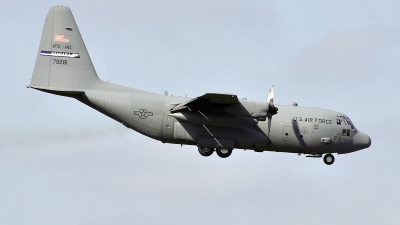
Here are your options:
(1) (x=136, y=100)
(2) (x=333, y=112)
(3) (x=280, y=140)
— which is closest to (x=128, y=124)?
(1) (x=136, y=100)

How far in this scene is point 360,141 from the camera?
44.7 meters

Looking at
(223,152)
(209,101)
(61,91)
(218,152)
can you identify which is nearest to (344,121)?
(223,152)

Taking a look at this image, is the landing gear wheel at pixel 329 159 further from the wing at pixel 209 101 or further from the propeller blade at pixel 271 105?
the wing at pixel 209 101

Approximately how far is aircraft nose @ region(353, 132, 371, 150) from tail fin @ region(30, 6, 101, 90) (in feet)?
47.7

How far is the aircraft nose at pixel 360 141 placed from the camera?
4453 centimetres

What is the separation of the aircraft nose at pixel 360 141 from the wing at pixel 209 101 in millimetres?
8609

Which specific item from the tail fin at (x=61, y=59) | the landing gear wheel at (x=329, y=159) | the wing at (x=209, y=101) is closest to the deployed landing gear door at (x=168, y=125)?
the wing at (x=209, y=101)

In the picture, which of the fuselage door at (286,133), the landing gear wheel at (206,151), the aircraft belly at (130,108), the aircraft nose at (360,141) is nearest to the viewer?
the aircraft belly at (130,108)

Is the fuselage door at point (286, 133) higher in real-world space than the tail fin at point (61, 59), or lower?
lower

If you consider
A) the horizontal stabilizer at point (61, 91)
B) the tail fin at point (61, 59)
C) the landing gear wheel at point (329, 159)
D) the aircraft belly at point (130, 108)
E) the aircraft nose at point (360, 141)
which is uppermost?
the tail fin at point (61, 59)

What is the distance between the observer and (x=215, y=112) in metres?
41.1

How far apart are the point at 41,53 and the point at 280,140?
13.4 meters

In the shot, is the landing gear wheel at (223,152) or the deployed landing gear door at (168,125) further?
the landing gear wheel at (223,152)

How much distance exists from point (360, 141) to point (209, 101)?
9.83 metres
